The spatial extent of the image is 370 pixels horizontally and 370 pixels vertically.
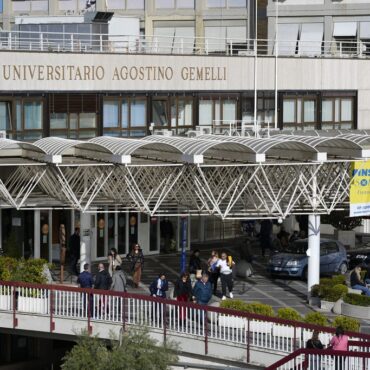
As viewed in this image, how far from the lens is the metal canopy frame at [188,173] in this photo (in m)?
43.1

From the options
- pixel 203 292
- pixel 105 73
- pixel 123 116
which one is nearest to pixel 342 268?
pixel 123 116

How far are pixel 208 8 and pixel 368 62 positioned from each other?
17.4m

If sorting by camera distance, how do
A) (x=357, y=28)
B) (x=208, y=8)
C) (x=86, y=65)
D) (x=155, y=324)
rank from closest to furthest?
1. (x=155, y=324)
2. (x=86, y=65)
3. (x=357, y=28)
4. (x=208, y=8)

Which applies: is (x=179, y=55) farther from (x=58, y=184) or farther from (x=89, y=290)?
(x=89, y=290)

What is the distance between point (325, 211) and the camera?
45.5m

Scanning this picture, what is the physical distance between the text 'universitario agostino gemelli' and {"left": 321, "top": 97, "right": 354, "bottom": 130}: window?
20.8 feet

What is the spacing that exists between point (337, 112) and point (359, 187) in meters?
18.1

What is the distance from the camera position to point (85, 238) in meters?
49.2

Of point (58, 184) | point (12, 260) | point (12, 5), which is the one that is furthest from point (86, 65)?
point (12, 5)

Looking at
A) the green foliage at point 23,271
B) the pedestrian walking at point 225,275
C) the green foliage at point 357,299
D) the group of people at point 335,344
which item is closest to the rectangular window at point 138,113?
the pedestrian walking at point 225,275

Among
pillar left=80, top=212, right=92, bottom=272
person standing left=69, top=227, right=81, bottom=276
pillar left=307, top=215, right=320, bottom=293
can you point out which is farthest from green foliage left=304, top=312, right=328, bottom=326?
person standing left=69, top=227, right=81, bottom=276

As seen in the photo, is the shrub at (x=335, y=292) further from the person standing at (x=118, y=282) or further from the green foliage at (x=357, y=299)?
the person standing at (x=118, y=282)

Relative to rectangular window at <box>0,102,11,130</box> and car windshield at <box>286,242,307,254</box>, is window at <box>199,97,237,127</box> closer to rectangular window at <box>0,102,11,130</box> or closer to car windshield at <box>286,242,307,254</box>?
car windshield at <box>286,242,307,254</box>

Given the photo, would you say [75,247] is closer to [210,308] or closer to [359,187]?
[359,187]
